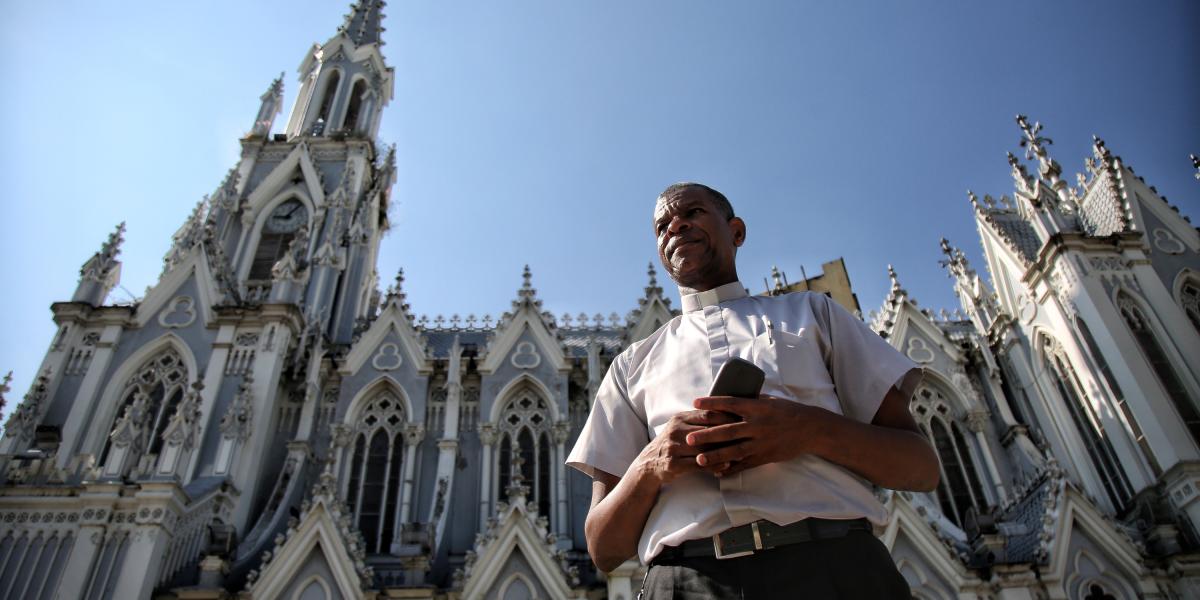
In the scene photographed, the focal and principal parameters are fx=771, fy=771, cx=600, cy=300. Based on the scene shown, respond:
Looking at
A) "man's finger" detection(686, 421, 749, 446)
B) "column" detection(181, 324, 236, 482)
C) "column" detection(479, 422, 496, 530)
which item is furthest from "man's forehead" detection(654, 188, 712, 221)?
"column" detection(181, 324, 236, 482)

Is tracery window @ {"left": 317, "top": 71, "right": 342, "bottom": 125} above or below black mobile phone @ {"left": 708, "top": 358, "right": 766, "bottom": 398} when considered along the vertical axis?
above

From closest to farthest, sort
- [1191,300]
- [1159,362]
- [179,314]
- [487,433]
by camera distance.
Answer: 1. [1159,362]
2. [487,433]
3. [1191,300]
4. [179,314]

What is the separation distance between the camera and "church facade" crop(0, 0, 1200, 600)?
12844 mm

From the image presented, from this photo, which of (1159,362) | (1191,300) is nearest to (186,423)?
(1159,362)

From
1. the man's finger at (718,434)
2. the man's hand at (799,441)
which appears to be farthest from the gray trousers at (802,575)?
the man's finger at (718,434)

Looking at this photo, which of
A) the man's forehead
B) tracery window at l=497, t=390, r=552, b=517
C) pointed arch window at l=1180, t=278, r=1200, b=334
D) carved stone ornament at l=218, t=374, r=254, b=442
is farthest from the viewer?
pointed arch window at l=1180, t=278, r=1200, b=334

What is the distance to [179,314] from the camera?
1803cm

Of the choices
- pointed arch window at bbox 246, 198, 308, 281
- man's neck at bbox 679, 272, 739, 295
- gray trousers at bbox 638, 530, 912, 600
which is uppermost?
pointed arch window at bbox 246, 198, 308, 281

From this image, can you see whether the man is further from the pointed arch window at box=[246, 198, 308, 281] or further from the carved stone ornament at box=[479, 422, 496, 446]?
the pointed arch window at box=[246, 198, 308, 281]

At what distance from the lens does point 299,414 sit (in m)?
17.2

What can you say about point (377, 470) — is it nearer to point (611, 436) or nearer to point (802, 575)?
point (611, 436)

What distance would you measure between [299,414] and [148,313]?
4467mm

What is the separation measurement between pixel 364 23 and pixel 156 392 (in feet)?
69.2

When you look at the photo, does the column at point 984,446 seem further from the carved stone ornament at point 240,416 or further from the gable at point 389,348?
the carved stone ornament at point 240,416
